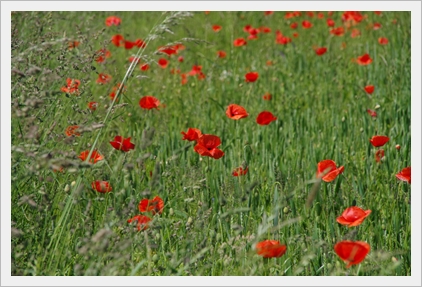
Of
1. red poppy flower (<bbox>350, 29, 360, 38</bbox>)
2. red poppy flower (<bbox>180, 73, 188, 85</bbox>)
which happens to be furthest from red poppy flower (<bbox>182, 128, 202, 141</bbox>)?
red poppy flower (<bbox>350, 29, 360, 38</bbox>)

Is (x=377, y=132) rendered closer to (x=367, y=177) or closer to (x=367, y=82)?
(x=367, y=177)

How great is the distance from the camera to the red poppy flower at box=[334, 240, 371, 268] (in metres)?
1.52

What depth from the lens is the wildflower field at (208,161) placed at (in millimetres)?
1800

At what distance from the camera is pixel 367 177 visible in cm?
259

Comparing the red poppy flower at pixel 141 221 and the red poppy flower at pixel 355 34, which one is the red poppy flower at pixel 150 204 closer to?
the red poppy flower at pixel 141 221

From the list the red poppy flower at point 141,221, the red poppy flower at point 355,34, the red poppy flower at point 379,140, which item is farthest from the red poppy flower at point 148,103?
the red poppy flower at point 355,34

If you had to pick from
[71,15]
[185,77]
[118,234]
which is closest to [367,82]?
[185,77]

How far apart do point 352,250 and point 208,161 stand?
90cm

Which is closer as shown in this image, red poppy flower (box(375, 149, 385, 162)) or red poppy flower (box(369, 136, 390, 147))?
red poppy flower (box(369, 136, 390, 147))

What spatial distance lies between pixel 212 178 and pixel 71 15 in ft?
9.21

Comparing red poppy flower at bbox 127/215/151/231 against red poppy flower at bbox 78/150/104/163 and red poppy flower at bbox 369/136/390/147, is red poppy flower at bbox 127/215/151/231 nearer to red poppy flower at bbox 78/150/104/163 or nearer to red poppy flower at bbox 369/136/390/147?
red poppy flower at bbox 78/150/104/163

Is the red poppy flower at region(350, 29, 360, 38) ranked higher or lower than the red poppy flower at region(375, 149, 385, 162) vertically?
higher

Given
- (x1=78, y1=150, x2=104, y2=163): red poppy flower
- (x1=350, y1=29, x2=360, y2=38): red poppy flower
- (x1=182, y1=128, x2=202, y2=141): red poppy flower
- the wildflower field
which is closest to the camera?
the wildflower field

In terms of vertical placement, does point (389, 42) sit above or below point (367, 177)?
above
